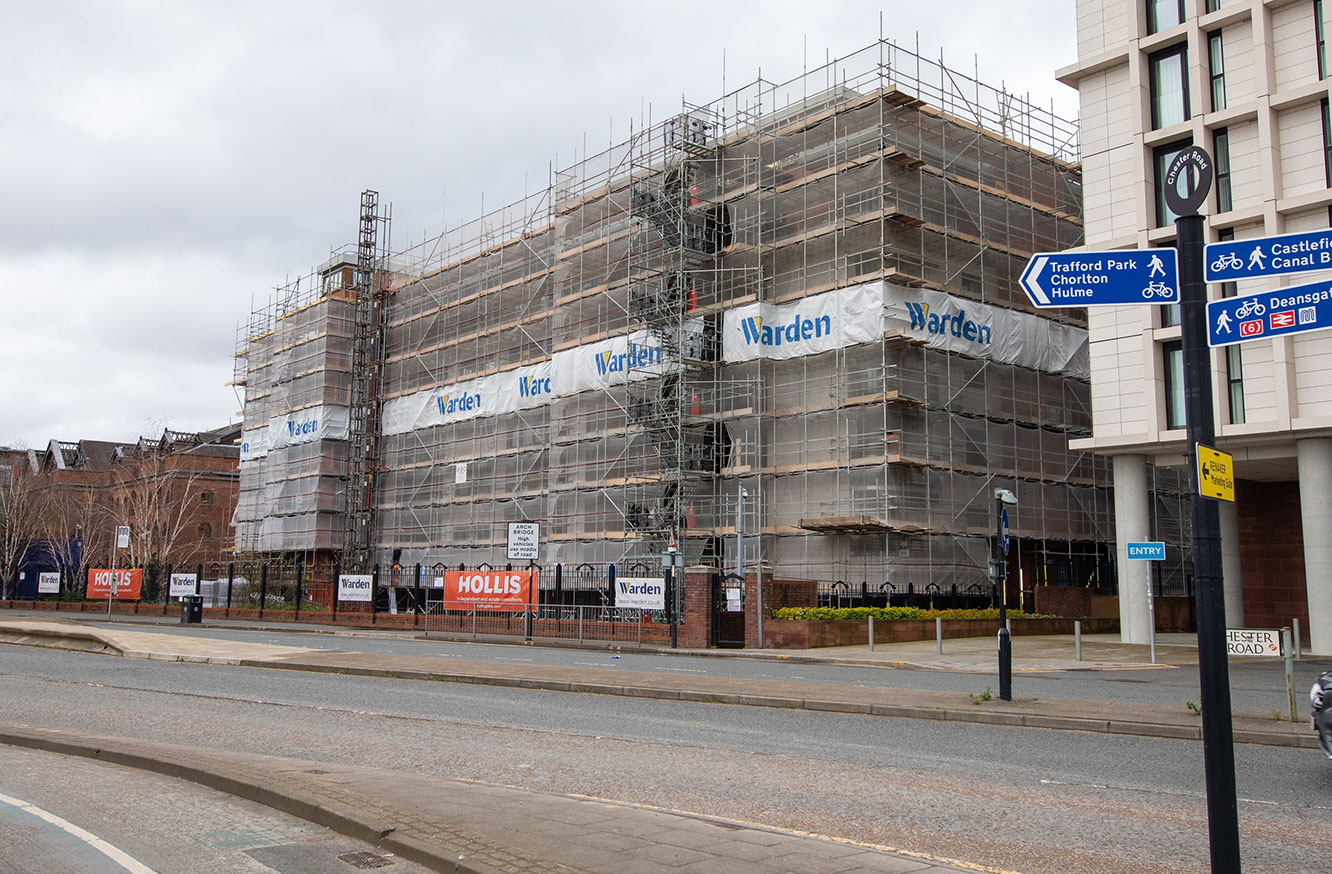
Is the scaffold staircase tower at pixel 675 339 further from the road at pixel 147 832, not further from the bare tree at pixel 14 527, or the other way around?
the bare tree at pixel 14 527

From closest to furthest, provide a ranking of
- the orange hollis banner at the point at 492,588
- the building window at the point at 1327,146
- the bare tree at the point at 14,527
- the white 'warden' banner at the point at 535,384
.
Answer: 1. the building window at the point at 1327,146
2. the orange hollis banner at the point at 492,588
3. the white 'warden' banner at the point at 535,384
4. the bare tree at the point at 14,527

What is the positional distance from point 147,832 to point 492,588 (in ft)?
90.6

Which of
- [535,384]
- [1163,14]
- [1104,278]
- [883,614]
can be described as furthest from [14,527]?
[1104,278]

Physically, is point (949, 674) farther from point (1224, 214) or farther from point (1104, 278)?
point (1104, 278)

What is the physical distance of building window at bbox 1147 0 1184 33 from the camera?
A: 104ft

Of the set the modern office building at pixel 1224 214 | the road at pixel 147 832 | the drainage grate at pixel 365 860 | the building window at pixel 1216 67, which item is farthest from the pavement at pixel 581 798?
the building window at pixel 1216 67

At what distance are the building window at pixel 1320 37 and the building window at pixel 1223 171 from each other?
8.71 ft

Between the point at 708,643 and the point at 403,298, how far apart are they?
33954 mm

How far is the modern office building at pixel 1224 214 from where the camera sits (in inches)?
1117

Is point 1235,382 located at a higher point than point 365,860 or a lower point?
higher

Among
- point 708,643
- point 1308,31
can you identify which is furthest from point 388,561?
point 1308,31

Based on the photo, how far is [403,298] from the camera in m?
56.6

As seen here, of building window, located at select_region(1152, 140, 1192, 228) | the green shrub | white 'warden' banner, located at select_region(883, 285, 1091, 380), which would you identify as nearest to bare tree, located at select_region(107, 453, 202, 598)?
the green shrub

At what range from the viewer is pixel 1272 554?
35469mm
